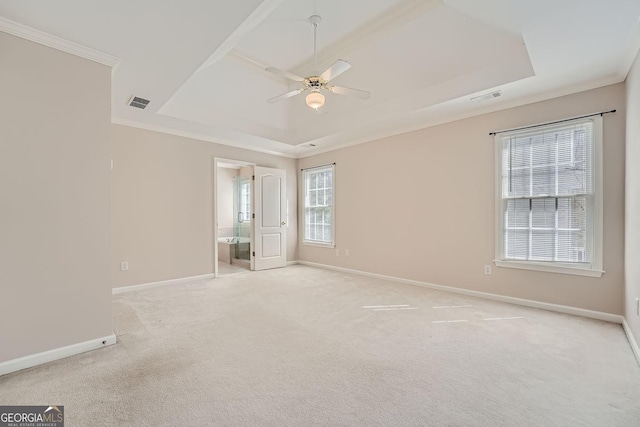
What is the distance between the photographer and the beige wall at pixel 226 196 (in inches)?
332

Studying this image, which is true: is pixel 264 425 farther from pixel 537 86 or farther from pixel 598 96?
pixel 598 96

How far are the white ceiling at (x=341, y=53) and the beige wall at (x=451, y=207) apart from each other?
265 mm

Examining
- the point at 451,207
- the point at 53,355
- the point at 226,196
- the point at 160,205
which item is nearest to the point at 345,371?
the point at 53,355

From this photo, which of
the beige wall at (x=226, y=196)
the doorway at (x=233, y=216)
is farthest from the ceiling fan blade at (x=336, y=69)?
the beige wall at (x=226, y=196)

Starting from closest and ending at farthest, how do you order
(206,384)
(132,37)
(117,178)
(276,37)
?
(206,384) → (132,37) → (276,37) → (117,178)

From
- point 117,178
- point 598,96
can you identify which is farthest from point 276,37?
point 598,96

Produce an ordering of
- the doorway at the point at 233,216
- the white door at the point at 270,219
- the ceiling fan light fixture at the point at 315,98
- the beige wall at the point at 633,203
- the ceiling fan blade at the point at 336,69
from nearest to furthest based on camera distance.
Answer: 1. the beige wall at the point at 633,203
2. the ceiling fan blade at the point at 336,69
3. the ceiling fan light fixture at the point at 315,98
4. the white door at the point at 270,219
5. the doorway at the point at 233,216

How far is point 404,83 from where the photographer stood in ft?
12.9

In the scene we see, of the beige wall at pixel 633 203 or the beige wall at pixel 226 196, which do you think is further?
the beige wall at pixel 226 196

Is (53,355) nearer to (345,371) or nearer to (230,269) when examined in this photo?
(345,371)

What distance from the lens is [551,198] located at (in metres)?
3.49

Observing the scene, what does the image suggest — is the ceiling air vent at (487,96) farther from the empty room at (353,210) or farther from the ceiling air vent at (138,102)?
the ceiling air vent at (138,102)

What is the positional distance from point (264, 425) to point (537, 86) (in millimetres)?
4138

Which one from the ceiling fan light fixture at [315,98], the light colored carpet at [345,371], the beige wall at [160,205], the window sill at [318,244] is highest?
the ceiling fan light fixture at [315,98]
